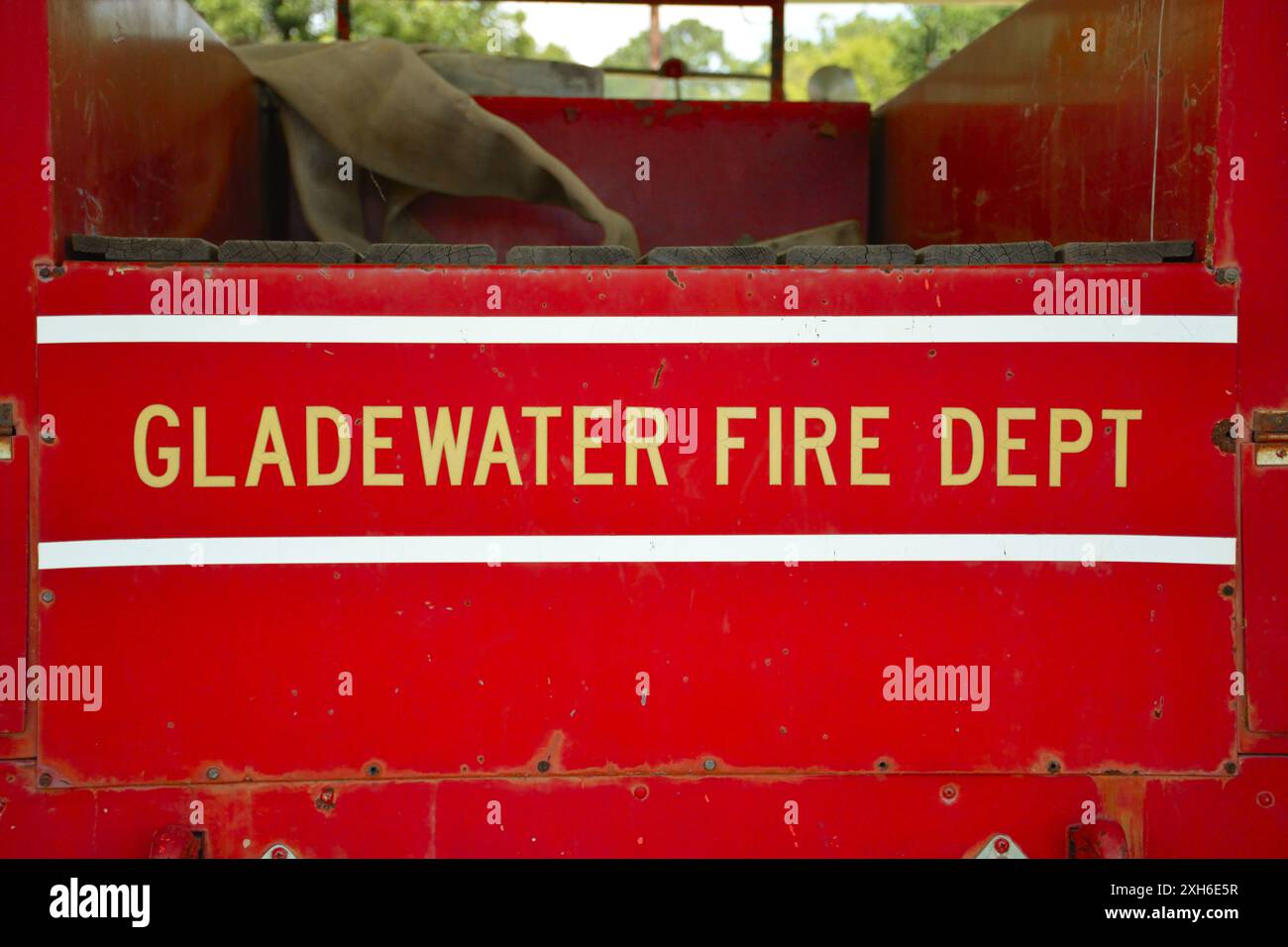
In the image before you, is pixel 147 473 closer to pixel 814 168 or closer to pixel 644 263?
pixel 644 263

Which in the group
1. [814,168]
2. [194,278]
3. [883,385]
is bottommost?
[883,385]

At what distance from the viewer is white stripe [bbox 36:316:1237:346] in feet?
5.21

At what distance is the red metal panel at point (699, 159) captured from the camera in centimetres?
274

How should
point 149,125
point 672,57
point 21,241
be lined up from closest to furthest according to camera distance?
point 21,241
point 149,125
point 672,57

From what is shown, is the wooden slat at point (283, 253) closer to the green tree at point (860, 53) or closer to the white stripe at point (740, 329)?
the white stripe at point (740, 329)

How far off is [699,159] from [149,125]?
1331mm

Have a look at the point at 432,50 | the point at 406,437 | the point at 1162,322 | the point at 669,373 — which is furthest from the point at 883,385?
the point at 432,50

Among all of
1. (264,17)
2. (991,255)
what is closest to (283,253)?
(991,255)

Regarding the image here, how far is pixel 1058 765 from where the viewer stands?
163cm

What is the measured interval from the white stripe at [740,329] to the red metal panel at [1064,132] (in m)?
0.15

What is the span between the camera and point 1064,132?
2002 millimetres

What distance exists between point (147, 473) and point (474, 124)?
119cm

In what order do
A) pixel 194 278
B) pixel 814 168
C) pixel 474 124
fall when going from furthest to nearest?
pixel 814 168 < pixel 474 124 < pixel 194 278

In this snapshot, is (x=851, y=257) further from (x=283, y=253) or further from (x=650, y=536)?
(x=283, y=253)
